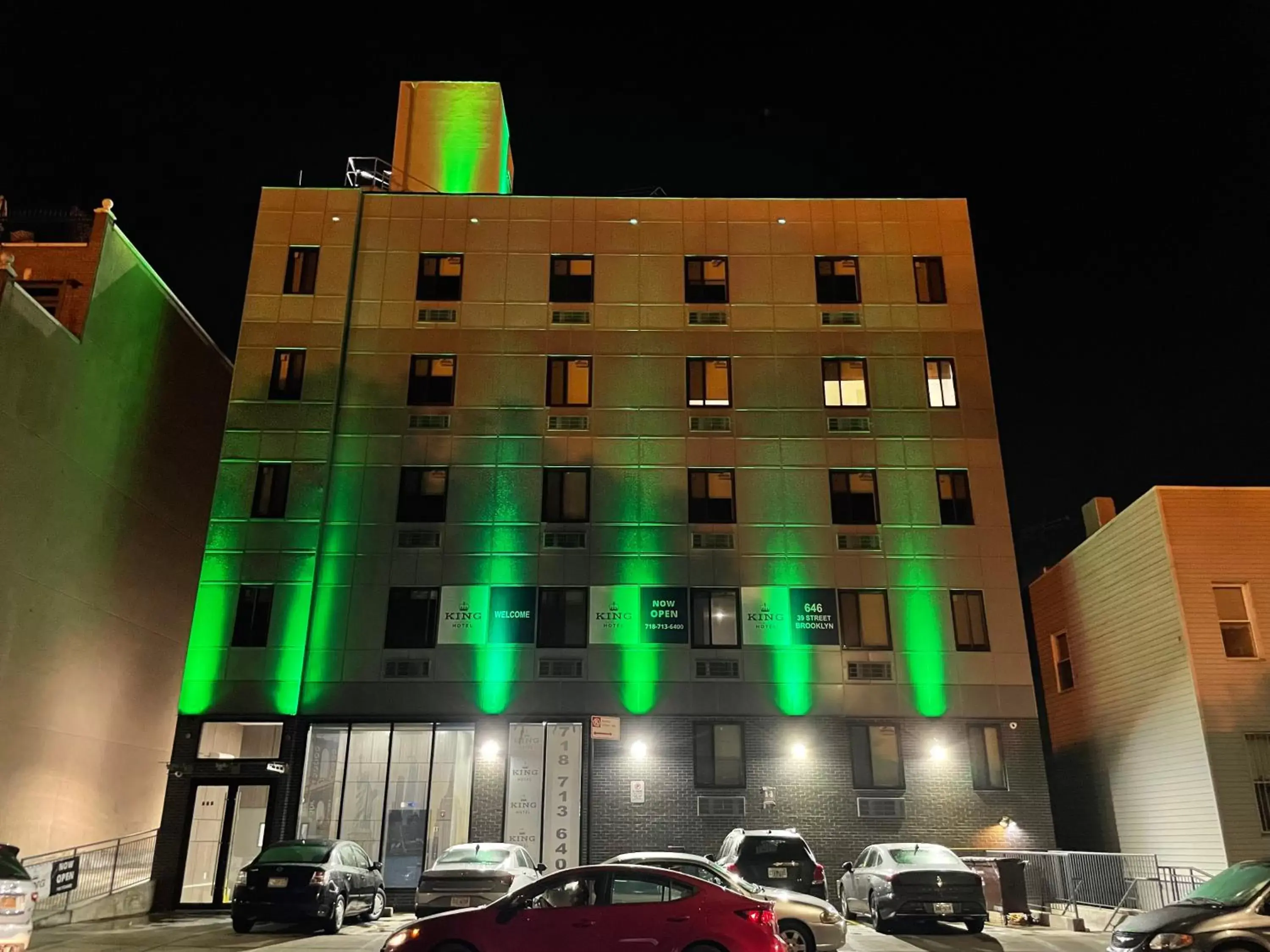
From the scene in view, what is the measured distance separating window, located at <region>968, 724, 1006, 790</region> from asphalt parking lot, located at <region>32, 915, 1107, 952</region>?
16.1 ft

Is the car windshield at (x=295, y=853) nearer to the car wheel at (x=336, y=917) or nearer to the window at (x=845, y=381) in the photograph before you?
the car wheel at (x=336, y=917)

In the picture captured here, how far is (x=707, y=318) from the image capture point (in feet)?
86.4

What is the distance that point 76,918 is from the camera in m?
18.1

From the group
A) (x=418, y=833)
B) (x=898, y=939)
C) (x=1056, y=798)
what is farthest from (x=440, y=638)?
(x=1056, y=798)

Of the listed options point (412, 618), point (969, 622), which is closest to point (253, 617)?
point (412, 618)

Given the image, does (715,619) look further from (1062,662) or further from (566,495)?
(1062,662)

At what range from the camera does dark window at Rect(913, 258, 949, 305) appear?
2670 cm

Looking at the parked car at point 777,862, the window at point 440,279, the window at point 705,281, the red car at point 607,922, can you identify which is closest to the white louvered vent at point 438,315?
the window at point 440,279

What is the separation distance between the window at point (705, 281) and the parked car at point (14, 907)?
65.6 ft

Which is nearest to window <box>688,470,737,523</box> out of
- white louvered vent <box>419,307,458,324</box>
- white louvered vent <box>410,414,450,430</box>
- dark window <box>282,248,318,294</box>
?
white louvered vent <box>410,414,450,430</box>

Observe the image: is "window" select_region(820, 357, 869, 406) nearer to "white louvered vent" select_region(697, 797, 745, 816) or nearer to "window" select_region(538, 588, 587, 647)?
"window" select_region(538, 588, 587, 647)

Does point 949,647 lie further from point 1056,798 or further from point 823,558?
point 1056,798

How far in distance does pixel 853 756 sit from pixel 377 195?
2027cm

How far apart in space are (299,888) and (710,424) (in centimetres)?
1467
